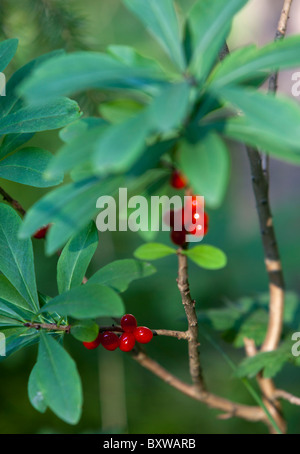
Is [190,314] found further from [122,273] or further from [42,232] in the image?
[42,232]

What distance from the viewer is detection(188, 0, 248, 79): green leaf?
39cm

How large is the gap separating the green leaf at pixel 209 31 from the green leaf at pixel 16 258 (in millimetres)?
289

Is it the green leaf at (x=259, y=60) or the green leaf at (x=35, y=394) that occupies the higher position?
the green leaf at (x=259, y=60)

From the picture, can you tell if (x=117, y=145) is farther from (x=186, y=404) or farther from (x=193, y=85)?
(x=186, y=404)

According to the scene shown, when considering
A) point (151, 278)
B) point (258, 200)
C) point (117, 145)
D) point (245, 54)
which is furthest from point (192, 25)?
point (151, 278)

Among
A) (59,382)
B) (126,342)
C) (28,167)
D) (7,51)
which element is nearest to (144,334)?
(126,342)

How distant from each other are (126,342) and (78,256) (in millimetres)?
111

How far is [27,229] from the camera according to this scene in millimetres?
363

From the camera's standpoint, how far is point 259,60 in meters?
0.37

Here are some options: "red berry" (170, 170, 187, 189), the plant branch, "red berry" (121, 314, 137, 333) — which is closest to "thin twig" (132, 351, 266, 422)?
the plant branch

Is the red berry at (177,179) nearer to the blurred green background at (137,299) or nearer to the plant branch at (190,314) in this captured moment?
the plant branch at (190,314)

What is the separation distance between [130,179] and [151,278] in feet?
3.79

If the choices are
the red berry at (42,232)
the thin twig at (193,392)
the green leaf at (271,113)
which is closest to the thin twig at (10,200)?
the red berry at (42,232)

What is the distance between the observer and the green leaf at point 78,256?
555mm
